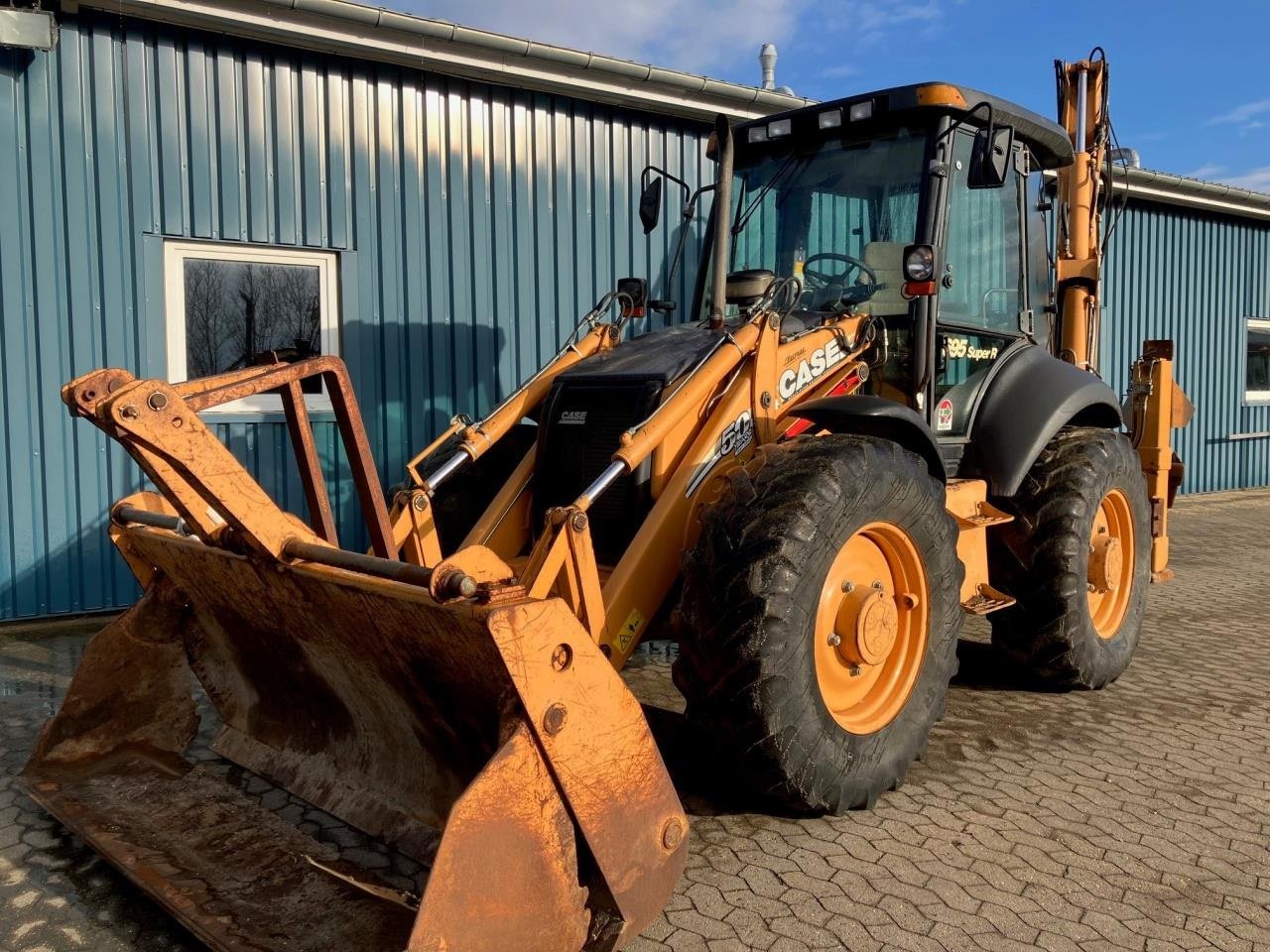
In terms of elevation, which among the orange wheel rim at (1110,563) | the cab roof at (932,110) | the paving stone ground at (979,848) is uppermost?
the cab roof at (932,110)

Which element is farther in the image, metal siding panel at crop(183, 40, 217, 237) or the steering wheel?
metal siding panel at crop(183, 40, 217, 237)

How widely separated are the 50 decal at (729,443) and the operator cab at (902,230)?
0.64m

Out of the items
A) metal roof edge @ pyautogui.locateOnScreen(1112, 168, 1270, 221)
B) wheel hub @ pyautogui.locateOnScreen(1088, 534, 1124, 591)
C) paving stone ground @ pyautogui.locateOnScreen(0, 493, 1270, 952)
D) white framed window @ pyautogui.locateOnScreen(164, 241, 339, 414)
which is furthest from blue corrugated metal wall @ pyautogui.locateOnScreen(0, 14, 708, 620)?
metal roof edge @ pyautogui.locateOnScreen(1112, 168, 1270, 221)

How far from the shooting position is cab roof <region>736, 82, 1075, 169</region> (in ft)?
14.9

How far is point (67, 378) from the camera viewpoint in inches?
258

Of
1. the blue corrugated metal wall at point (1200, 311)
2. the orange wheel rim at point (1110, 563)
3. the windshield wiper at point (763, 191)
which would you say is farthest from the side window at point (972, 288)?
the blue corrugated metal wall at point (1200, 311)

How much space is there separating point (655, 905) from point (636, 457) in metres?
1.45

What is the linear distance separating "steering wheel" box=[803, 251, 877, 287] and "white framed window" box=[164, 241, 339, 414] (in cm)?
341

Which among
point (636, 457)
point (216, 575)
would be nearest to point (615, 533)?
point (636, 457)

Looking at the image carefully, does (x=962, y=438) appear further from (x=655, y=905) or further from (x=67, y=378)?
(x=67, y=378)

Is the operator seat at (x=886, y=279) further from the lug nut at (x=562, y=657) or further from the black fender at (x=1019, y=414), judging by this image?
the lug nut at (x=562, y=657)

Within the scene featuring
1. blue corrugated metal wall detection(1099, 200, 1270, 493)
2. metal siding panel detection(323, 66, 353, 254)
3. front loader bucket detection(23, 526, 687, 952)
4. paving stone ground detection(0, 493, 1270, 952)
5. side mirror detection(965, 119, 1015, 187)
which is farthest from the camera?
blue corrugated metal wall detection(1099, 200, 1270, 493)

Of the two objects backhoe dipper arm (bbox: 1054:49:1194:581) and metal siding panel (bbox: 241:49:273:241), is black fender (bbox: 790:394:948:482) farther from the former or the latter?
metal siding panel (bbox: 241:49:273:241)

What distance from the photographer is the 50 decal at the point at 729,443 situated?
12.4 ft
